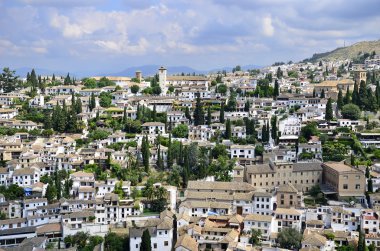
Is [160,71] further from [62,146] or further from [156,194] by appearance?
[156,194]

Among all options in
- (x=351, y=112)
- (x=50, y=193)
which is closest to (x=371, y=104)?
(x=351, y=112)

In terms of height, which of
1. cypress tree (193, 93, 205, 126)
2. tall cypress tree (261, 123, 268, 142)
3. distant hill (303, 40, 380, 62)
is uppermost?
distant hill (303, 40, 380, 62)

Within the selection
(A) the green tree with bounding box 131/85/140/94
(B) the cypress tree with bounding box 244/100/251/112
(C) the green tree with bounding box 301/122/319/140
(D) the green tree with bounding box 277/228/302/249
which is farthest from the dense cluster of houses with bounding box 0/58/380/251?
(A) the green tree with bounding box 131/85/140/94

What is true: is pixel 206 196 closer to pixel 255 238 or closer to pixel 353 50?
pixel 255 238

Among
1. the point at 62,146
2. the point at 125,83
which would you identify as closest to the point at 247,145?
Answer: the point at 62,146

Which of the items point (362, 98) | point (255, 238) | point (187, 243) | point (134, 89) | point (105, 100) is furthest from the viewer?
point (134, 89)

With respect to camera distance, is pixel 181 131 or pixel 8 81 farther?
pixel 8 81

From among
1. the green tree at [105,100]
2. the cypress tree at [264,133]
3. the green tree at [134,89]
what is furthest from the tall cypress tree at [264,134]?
the green tree at [134,89]

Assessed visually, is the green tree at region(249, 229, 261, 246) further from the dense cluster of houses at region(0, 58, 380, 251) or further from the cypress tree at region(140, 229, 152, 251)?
the cypress tree at region(140, 229, 152, 251)
